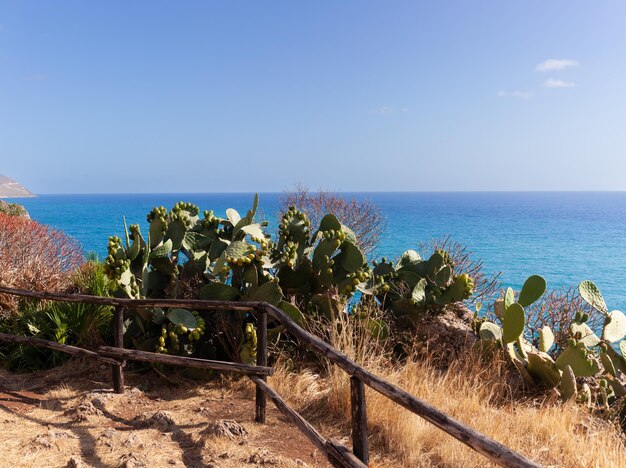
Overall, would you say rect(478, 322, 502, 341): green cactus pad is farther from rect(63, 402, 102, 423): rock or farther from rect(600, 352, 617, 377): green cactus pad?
rect(63, 402, 102, 423): rock

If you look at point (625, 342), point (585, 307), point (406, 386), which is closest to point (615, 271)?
point (585, 307)

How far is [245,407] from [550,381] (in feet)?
10.5

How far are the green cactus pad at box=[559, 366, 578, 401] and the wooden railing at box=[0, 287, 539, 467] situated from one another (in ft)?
9.76

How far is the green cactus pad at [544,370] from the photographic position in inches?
229

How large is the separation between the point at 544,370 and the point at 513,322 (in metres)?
0.60

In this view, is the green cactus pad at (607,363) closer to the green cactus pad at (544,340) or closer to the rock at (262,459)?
the green cactus pad at (544,340)

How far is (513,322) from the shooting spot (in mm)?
5895

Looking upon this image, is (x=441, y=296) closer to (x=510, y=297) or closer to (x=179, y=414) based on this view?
(x=510, y=297)

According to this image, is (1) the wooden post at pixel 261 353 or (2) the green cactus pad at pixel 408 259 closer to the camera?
(1) the wooden post at pixel 261 353

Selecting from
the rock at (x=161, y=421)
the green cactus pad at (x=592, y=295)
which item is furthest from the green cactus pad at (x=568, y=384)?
the rock at (x=161, y=421)

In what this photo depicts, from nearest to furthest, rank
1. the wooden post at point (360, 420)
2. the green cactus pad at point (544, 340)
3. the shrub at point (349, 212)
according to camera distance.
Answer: the wooden post at point (360, 420), the green cactus pad at point (544, 340), the shrub at point (349, 212)

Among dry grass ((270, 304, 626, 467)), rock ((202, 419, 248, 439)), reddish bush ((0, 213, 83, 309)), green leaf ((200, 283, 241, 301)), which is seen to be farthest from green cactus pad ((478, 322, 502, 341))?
reddish bush ((0, 213, 83, 309))

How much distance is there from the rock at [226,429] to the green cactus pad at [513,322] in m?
3.10

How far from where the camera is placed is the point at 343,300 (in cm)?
616
